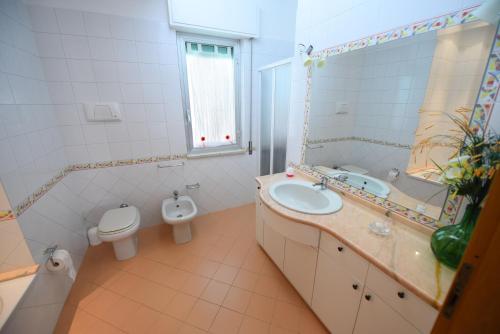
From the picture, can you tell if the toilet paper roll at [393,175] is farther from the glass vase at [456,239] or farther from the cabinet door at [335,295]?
the cabinet door at [335,295]

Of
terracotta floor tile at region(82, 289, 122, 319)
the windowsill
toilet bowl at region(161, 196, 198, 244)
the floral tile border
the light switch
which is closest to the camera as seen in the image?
the floral tile border

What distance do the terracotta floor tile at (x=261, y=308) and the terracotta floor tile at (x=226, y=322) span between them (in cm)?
9

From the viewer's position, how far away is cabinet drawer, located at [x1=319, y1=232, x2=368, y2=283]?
997 mm

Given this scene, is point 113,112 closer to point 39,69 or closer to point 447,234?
point 39,69

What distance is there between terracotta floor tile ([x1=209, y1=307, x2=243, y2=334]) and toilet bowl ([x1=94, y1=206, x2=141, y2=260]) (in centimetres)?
107

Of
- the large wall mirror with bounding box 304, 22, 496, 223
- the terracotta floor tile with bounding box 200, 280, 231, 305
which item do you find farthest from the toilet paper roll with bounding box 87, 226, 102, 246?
the large wall mirror with bounding box 304, 22, 496, 223

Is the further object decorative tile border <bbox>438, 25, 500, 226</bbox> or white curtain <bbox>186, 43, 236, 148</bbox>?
white curtain <bbox>186, 43, 236, 148</bbox>

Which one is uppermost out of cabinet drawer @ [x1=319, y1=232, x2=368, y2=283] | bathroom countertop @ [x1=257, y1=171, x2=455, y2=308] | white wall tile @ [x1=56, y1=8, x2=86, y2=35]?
white wall tile @ [x1=56, y1=8, x2=86, y2=35]

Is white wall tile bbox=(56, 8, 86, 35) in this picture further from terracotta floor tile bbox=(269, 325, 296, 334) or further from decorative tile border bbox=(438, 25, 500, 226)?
terracotta floor tile bbox=(269, 325, 296, 334)

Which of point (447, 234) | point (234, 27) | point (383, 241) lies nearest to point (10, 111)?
point (234, 27)

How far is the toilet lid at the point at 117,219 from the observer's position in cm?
182

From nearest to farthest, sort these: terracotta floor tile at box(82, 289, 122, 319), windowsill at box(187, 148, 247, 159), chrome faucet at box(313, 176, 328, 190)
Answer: terracotta floor tile at box(82, 289, 122, 319) < chrome faucet at box(313, 176, 328, 190) < windowsill at box(187, 148, 247, 159)

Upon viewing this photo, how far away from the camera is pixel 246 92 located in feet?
8.16

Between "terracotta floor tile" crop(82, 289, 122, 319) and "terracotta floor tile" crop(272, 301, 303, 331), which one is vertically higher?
"terracotta floor tile" crop(272, 301, 303, 331)
